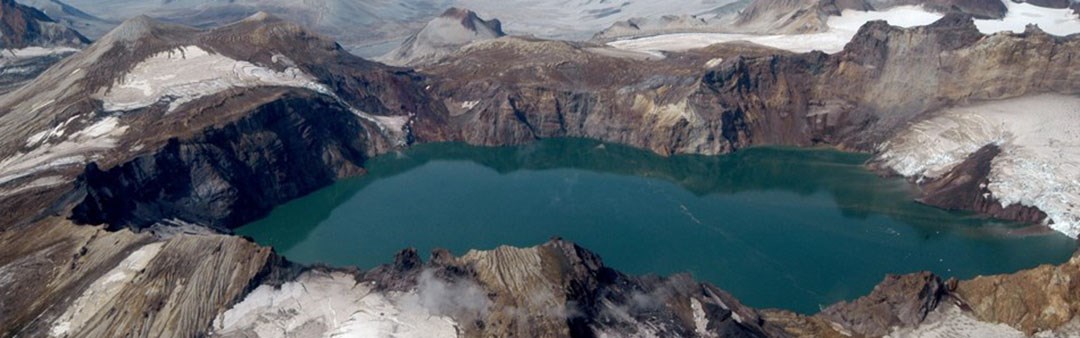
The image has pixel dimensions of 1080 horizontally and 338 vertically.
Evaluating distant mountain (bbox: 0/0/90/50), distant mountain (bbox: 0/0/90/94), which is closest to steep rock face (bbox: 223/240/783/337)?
distant mountain (bbox: 0/0/90/94)

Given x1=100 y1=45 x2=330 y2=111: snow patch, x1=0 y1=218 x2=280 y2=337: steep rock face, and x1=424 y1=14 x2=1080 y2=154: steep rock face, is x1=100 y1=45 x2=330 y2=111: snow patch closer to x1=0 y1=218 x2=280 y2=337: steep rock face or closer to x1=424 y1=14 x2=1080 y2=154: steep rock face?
x1=424 y1=14 x2=1080 y2=154: steep rock face

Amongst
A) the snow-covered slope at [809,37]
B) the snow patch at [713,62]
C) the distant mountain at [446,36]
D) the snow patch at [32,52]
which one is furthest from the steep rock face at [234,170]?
the snow patch at [32,52]

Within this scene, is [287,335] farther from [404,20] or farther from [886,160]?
[404,20]

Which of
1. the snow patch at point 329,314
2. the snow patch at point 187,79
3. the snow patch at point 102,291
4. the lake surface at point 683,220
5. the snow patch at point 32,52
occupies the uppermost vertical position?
the snow patch at point 187,79

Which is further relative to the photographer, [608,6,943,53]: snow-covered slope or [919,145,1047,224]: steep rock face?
[608,6,943,53]: snow-covered slope

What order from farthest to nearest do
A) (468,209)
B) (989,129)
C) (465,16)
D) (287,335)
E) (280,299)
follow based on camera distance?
(465,16), (989,129), (468,209), (280,299), (287,335)

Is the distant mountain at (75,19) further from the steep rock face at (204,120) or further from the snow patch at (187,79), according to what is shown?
the snow patch at (187,79)

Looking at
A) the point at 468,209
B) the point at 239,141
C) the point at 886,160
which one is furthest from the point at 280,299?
the point at 886,160
